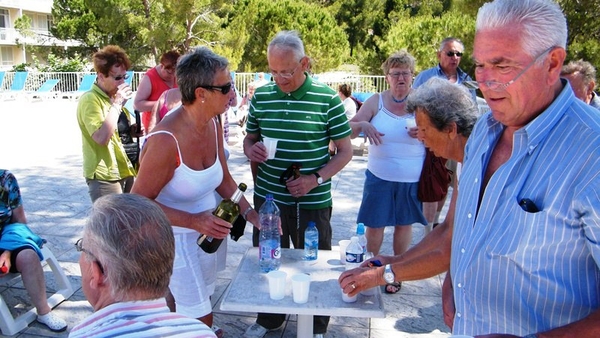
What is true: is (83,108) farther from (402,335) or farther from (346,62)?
(346,62)

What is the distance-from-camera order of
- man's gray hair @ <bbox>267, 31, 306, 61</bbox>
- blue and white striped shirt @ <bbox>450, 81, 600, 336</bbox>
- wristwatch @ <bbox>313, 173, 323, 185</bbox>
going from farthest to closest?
wristwatch @ <bbox>313, 173, 323, 185</bbox>, man's gray hair @ <bbox>267, 31, 306, 61</bbox>, blue and white striped shirt @ <bbox>450, 81, 600, 336</bbox>

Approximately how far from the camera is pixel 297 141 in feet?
10.7

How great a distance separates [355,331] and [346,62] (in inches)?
903

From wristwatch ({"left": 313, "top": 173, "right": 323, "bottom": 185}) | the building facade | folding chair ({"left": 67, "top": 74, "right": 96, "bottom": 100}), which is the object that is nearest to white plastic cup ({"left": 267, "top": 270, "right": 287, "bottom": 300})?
wristwatch ({"left": 313, "top": 173, "right": 323, "bottom": 185})

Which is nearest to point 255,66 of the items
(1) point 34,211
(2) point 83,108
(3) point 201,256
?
(1) point 34,211

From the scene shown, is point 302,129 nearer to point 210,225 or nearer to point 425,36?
point 210,225

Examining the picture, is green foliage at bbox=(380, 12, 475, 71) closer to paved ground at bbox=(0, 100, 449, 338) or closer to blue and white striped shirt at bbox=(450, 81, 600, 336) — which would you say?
paved ground at bbox=(0, 100, 449, 338)

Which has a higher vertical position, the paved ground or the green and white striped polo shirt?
the green and white striped polo shirt

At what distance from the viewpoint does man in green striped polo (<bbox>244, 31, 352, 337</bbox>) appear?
3.18 m

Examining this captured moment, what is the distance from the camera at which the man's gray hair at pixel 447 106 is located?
2312 mm

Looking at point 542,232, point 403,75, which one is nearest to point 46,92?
point 403,75

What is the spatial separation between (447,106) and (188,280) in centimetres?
150

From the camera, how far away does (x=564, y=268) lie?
1368 mm

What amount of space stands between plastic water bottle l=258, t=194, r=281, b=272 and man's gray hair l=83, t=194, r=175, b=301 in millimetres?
1000
